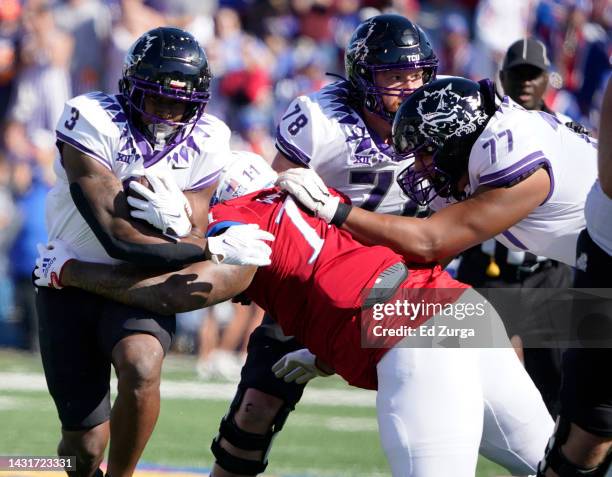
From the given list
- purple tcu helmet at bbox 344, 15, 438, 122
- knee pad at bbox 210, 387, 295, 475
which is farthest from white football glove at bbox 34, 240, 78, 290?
purple tcu helmet at bbox 344, 15, 438, 122

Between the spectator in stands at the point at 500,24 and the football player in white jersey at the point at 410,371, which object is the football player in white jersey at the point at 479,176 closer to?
the football player in white jersey at the point at 410,371

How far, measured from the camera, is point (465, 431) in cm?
343

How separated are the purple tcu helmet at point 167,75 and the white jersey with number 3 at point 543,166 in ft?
3.58

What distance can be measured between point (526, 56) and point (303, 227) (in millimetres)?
3324

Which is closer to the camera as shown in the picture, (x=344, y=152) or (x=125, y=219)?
(x=125, y=219)

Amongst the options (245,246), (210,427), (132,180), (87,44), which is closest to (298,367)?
(245,246)

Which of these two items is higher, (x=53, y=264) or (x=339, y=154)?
(x=339, y=154)

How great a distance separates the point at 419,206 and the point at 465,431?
5.01ft

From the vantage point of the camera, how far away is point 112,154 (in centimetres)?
425

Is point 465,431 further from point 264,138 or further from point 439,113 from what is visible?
point 264,138

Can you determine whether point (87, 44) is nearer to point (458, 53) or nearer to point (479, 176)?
point (458, 53)

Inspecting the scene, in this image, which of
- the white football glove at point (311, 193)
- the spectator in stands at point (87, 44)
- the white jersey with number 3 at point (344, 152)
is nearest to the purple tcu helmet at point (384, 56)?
the white jersey with number 3 at point (344, 152)

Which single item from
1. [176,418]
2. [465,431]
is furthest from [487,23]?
[465,431]

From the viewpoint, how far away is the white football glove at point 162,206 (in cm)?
411
